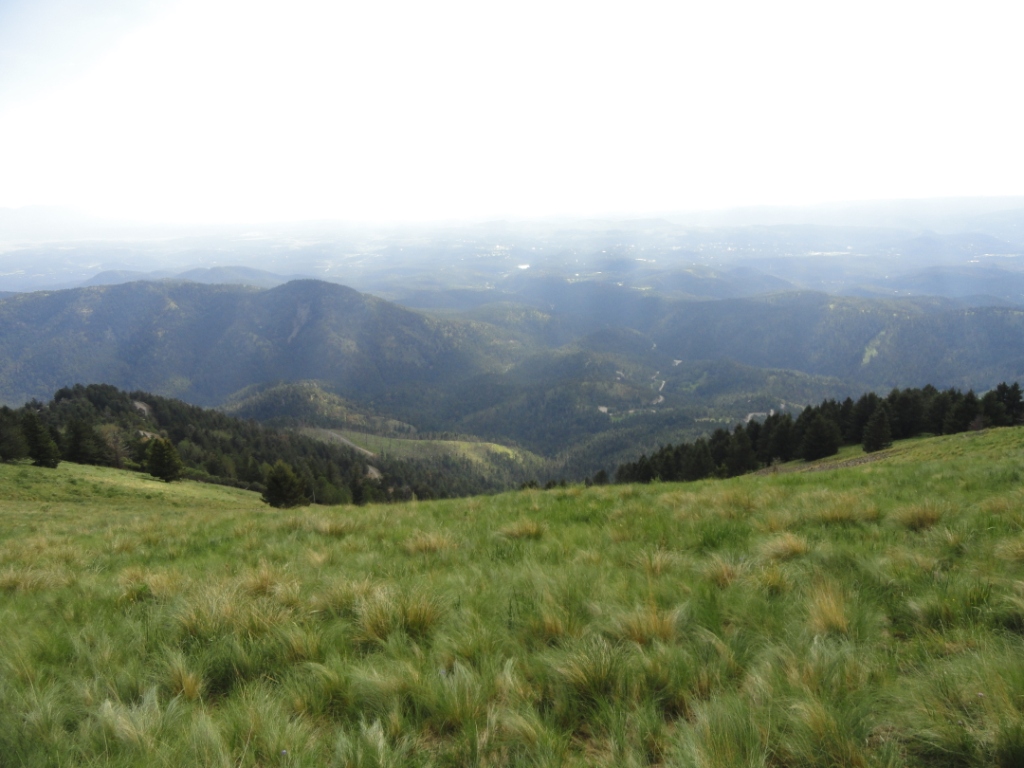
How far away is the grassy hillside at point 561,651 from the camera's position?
2205 millimetres

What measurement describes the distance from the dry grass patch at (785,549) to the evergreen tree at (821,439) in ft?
209

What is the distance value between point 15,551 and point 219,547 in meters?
4.86

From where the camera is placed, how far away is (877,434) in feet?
179

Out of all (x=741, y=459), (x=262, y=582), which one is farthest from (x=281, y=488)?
(x=741, y=459)

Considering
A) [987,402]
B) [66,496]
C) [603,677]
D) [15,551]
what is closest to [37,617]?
[603,677]

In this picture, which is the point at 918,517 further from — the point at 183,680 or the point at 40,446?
the point at 40,446

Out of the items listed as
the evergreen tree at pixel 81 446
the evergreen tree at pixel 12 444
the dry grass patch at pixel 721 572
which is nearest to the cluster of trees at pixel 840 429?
the dry grass patch at pixel 721 572

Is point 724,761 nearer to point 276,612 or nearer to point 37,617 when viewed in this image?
point 276,612

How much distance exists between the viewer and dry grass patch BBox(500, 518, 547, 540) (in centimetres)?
682

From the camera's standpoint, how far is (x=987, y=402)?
55.2 m

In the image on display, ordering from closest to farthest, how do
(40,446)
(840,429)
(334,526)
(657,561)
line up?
(657,561) → (334,526) → (40,446) → (840,429)

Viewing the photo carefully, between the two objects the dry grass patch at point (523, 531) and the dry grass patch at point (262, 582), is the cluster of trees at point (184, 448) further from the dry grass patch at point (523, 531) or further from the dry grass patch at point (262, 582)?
the dry grass patch at point (262, 582)

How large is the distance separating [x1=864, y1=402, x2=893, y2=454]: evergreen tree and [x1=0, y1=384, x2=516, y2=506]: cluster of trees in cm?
5462

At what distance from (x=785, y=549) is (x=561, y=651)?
125 inches
